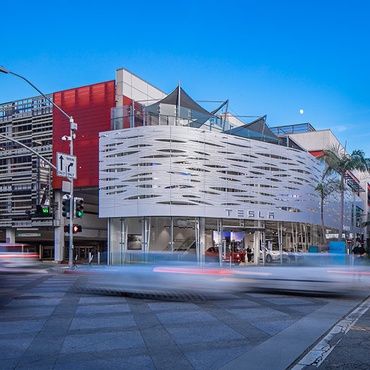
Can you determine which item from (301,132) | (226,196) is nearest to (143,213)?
(226,196)

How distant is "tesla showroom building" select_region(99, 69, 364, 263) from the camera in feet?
121

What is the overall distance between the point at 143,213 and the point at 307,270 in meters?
23.5

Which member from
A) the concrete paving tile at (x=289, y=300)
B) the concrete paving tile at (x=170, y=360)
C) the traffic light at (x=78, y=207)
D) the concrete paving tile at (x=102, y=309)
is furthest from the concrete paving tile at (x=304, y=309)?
the traffic light at (x=78, y=207)

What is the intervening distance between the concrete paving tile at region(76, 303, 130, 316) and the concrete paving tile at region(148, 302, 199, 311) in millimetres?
664

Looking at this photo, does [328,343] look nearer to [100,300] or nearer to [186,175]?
[100,300]

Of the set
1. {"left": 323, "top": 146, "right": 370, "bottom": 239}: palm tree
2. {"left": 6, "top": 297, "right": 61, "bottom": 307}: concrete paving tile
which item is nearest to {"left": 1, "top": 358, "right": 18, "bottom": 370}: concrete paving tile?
{"left": 6, "top": 297, "right": 61, "bottom": 307}: concrete paving tile

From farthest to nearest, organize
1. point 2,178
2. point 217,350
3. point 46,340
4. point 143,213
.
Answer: point 2,178 → point 143,213 → point 46,340 → point 217,350

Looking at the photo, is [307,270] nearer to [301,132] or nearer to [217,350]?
[217,350]

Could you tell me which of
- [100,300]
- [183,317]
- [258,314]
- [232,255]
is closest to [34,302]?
[100,300]

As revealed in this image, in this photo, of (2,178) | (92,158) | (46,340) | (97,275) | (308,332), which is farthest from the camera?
(2,178)

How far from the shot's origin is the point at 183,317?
1054 centimetres

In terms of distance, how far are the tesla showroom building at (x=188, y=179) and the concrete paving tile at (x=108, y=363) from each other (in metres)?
28.0

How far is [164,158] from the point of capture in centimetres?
3700

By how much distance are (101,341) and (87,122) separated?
36.1 meters
